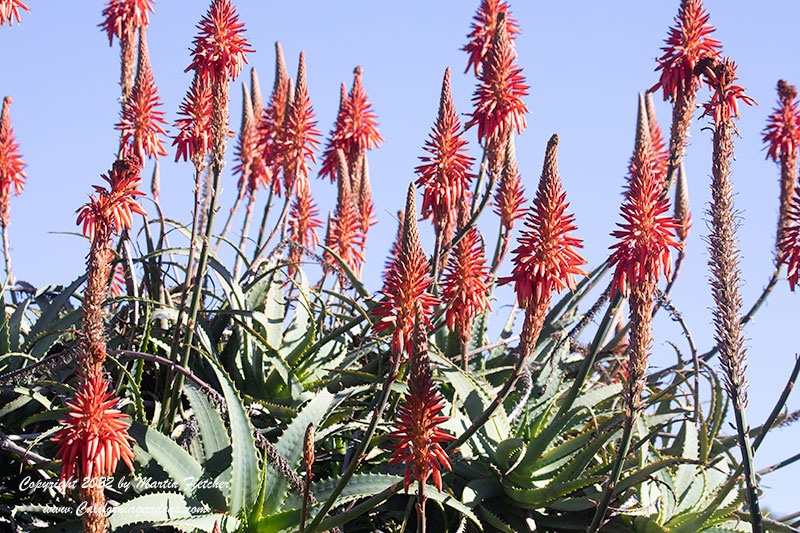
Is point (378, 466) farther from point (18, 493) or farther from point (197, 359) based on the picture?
point (18, 493)

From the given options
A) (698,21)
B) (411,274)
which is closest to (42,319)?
(411,274)

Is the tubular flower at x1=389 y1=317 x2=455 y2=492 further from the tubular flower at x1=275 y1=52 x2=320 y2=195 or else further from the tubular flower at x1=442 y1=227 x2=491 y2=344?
the tubular flower at x1=275 y1=52 x2=320 y2=195

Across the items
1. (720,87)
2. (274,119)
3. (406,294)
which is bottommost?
(406,294)

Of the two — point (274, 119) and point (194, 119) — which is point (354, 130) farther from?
point (194, 119)

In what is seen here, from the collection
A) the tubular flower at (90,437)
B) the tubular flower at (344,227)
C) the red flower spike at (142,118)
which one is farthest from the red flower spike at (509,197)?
the tubular flower at (90,437)

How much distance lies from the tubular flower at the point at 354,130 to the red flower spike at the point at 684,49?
2.28m

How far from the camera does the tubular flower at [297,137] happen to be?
19.5 feet

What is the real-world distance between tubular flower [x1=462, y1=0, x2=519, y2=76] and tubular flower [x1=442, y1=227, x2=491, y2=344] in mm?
2043

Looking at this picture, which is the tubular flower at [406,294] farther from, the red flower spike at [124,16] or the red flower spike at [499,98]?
the red flower spike at [124,16]

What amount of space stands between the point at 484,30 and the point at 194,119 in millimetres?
2247

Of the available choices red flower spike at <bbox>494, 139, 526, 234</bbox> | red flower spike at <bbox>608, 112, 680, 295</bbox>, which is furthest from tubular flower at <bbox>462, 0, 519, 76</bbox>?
red flower spike at <bbox>608, 112, 680, 295</bbox>

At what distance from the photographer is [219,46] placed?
167 inches

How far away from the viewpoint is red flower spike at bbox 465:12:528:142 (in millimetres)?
4969

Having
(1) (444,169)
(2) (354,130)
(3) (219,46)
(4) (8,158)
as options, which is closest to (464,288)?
(1) (444,169)
